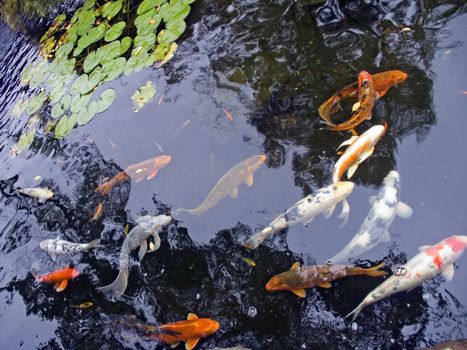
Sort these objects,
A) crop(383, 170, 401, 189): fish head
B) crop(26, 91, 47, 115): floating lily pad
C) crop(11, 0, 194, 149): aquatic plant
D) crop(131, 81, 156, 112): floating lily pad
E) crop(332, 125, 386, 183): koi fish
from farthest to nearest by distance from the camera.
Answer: crop(26, 91, 47, 115): floating lily pad → crop(11, 0, 194, 149): aquatic plant → crop(131, 81, 156, 112): floating lily pad → crop(332, 125, 386, 183): koi fish → crop(383, 170, 401, 189): fish head

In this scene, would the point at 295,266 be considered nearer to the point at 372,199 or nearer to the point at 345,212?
the point at 345,212

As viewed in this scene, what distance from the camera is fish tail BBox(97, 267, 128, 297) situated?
3949 mm

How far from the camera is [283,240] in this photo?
378cm

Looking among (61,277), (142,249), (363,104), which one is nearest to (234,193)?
(142,249)

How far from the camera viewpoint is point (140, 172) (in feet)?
15.3

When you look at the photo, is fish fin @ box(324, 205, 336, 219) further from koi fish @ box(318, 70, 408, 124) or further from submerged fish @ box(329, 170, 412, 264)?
koi fish @ box(318, 70, 408, 124)

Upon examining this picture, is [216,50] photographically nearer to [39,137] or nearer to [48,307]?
[39,137]

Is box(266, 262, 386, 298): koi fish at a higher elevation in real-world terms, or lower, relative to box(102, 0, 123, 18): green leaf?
lower

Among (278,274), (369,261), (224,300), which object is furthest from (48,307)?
(369,261)

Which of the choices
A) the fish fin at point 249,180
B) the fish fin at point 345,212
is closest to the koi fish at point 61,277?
the fish fin at point 249,180

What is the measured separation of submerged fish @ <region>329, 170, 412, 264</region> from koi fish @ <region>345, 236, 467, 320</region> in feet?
1.06

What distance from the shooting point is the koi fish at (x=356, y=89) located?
4.27 m

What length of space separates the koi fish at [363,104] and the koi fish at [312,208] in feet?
2.47

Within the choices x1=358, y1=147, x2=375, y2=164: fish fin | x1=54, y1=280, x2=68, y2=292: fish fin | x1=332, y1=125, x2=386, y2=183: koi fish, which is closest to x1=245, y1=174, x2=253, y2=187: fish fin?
x1=332, y1=125, x2=386, y2=183: koi fish
